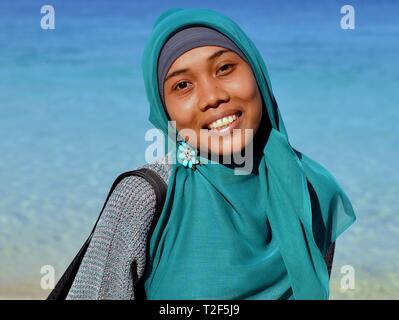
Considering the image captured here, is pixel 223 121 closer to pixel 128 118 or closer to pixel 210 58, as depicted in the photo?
pixel 210 58

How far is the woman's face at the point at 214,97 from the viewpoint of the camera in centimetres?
201

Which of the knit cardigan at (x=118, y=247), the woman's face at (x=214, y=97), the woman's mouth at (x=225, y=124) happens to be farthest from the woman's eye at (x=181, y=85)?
the knit cardigan at (x=118, y=247)

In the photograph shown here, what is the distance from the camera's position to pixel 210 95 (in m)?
2.00

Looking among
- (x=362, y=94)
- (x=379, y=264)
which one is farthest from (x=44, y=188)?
(x=362, y=94)

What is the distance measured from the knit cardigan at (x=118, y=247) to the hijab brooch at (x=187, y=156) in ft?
0.53

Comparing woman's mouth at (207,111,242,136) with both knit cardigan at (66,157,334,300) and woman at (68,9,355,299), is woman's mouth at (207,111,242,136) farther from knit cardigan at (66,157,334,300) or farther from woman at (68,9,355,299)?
knit cardigan at (66,157,334,300)

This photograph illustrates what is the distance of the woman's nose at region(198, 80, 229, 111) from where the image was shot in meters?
2.00

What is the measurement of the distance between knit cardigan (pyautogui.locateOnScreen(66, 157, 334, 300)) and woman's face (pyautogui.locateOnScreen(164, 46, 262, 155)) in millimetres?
191

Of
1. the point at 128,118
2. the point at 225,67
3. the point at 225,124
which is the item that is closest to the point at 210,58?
the point at 225,67

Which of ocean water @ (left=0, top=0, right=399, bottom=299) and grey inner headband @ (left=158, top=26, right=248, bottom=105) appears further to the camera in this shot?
ocean water @ (left=0, top=0, right=399, bottom=299)

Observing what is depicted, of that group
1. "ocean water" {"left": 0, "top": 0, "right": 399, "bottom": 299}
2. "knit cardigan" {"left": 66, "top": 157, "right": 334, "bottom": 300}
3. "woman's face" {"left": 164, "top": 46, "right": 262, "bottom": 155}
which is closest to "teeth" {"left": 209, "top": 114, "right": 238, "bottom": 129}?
"woman's face" {"left": 164, "top": 46, "right": 262, "bottom": 155}
